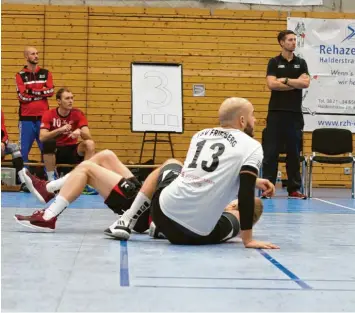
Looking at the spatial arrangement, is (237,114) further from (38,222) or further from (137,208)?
(38,222)

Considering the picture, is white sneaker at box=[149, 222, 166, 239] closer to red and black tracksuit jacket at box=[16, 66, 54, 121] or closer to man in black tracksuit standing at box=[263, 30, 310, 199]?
man in black tracksuit standing at box=[263, 30, 310, 199]

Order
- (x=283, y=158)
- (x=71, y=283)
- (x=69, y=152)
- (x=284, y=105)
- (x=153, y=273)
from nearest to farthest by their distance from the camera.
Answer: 1. (x=71, y=283)
2. (x=153, y=273)
3. (x=284, y=105)
4. (x=69, y=152)
5. (x=283, y=158)

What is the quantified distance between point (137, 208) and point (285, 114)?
540cm

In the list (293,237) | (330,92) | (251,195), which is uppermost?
(330,92)

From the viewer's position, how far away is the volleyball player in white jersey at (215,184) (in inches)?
170

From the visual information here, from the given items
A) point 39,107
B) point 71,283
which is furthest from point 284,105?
point 71,283

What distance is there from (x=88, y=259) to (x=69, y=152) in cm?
682

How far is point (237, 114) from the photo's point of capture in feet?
14.5

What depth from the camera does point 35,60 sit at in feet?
37.0

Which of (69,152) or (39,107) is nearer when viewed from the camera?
(69,152)

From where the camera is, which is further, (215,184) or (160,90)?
(160,90)

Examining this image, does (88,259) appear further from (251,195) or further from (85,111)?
(85,111)

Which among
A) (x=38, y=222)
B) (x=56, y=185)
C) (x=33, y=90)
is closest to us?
(x=38, y=222)

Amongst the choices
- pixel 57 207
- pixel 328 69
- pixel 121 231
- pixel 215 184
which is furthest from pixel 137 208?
pixel 328 69
